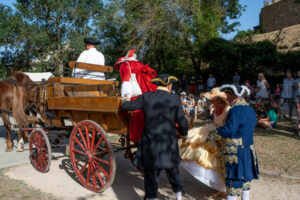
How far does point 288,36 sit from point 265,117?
1593 cm

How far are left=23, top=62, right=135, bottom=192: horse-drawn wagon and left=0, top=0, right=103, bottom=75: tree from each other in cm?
2166

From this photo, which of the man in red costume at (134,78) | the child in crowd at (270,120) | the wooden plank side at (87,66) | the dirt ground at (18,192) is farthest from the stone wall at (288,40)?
the dirt ground at (18,192)

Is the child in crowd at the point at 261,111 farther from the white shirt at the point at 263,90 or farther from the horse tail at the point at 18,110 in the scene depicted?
the horse tail at the point at 18,110

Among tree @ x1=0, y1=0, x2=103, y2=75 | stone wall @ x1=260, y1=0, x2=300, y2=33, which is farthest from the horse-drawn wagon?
stone wall @ x1=260, y1=0, x2=300, y2=33

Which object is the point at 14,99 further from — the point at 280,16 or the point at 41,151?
the point at 280,16

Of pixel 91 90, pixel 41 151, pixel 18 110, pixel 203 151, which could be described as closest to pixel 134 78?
pixel 91 90

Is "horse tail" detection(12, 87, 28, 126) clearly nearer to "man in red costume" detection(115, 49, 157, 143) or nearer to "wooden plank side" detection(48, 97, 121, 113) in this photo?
"wooden plank side" detection(48, 97, 121, 113)

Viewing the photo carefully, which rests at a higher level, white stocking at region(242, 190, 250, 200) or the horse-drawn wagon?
the horse-drawn wagon

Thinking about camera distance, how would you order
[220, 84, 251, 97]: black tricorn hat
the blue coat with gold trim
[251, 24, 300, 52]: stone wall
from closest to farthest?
the blue coat with gold trim, [220, 84, 251, 97]: black tricorn hat, [251, 24, 300, 52]: stone wall

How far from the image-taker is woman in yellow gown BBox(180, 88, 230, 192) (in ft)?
11.7

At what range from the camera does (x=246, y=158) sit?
301 centimetres

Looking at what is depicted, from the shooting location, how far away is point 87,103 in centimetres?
399

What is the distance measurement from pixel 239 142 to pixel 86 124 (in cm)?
225

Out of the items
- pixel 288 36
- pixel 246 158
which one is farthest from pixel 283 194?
pixel 288 36
